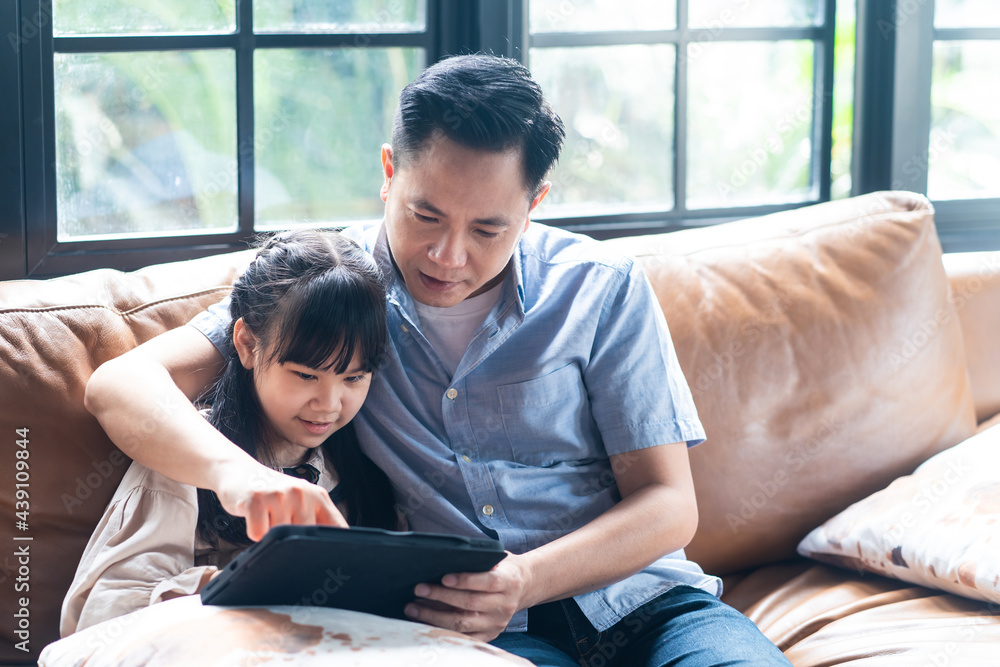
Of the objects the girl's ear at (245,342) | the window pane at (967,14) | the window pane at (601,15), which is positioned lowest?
the girl's ear at (245,342)

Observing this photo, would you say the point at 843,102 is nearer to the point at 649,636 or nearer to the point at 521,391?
the point at 521,391

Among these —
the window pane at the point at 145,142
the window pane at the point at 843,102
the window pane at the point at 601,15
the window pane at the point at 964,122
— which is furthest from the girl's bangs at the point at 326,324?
the window pane at the point at 964,122

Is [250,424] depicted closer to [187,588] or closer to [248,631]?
[187,588]

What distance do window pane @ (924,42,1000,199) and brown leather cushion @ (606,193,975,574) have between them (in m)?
0.71

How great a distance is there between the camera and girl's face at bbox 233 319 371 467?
107 cm

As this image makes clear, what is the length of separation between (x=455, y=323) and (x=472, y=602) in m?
0.44

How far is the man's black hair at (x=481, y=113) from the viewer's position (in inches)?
42.4

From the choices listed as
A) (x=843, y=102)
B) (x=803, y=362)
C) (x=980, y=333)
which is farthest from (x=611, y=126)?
(x=980, y=333)

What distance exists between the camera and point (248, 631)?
801mm

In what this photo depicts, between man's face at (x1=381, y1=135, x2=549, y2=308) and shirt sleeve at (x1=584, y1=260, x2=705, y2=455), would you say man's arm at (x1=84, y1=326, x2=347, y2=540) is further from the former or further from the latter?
shirt sleeve at (x1=584, y1=260, x2=705, y2=455)

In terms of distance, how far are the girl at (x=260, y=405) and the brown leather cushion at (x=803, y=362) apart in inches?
24.5

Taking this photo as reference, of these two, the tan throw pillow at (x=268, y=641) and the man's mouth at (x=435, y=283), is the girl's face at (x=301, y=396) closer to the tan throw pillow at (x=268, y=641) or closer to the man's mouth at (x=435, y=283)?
the man's mouth at (x=435, y=283)

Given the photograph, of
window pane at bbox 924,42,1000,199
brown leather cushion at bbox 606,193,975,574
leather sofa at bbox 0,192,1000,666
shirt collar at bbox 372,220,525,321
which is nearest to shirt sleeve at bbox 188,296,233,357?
leather sofa at bbox 0,192,1000,666

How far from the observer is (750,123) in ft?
6.95
